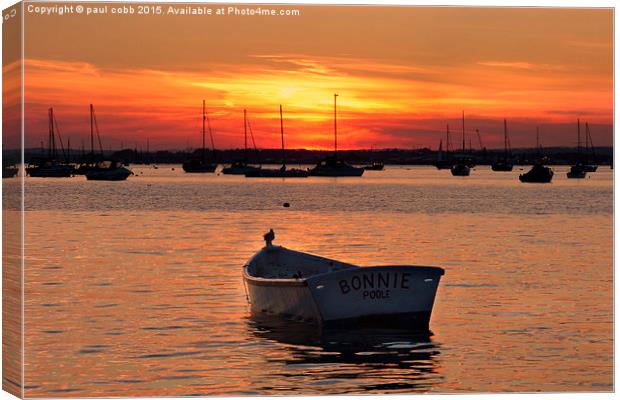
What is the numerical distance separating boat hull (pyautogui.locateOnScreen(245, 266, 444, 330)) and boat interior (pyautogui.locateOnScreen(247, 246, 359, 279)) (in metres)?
5.68

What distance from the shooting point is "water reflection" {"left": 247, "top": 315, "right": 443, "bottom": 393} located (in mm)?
21969

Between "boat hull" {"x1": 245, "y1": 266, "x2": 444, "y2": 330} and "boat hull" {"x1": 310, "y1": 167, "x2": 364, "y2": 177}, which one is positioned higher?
"boat hull" {"x1": 310, "y1": 167, "x2": 364, "y2": 177}

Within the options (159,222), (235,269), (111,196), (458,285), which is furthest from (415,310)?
(111,196)

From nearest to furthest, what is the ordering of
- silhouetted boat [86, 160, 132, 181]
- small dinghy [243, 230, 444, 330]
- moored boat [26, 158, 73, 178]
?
small dinghy [243, 230, 444, 330] < moored boat [26, 158, 73, 178] < silhouetted boat [86, 160, 132, 181]

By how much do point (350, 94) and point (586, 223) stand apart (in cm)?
4948

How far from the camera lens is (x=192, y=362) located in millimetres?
23641

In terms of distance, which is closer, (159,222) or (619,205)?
(619,205)

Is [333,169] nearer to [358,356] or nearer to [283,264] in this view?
[283,264]

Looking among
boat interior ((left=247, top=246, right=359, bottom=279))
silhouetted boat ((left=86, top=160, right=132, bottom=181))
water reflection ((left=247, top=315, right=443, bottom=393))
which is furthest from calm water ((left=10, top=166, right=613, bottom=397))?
silhouetted boat ((left=86, top=160, right=132, bottom=181))

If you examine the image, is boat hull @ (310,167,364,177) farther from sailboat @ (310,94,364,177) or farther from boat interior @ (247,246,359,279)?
boat interior @ (247,246,359,279)

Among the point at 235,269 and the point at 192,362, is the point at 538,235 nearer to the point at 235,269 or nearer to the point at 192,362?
the point at 235,269

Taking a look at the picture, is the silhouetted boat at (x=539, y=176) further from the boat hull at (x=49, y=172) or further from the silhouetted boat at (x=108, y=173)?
the boat hull at (x=49, y=172)

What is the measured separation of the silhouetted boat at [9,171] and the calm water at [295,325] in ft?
0.38

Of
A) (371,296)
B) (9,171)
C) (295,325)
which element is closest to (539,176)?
(295,325)
